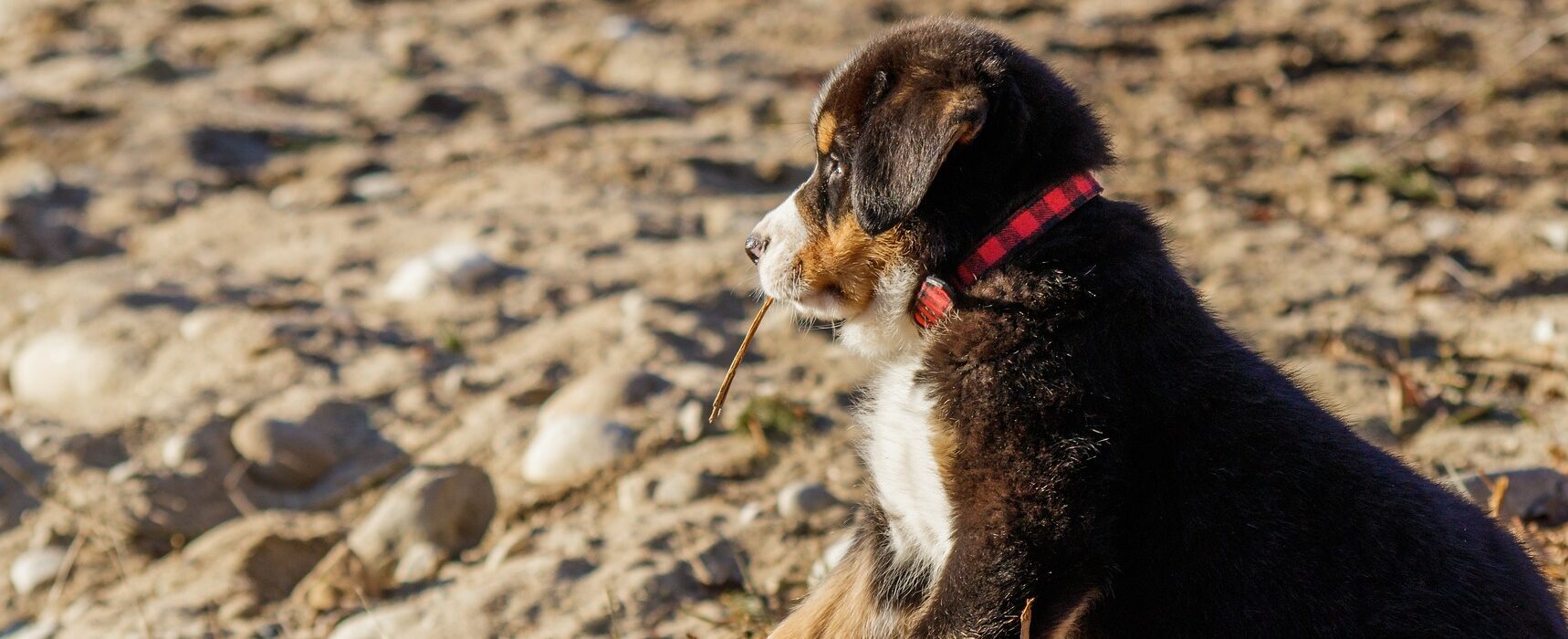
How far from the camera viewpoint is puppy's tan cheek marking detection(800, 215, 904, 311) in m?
3.33

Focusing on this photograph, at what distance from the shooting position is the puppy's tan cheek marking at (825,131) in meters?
3.44

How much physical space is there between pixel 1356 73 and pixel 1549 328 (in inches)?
148

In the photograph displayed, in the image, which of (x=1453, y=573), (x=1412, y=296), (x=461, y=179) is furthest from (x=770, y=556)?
(x=461, y=179)

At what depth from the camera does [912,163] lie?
9.89ft

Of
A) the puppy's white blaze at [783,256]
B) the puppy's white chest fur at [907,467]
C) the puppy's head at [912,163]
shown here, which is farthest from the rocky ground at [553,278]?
the puppy's white blaze at [783,256]

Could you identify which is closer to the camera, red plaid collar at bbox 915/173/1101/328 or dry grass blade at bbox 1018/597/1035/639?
dry grass blade at bbox 1018/597/1035/639

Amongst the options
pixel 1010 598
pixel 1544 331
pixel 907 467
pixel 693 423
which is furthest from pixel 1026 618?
pixel 1544 331

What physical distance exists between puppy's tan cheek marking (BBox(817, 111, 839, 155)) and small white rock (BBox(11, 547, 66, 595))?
3.30 m

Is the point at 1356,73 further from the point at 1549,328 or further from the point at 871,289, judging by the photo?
the point at 871,289

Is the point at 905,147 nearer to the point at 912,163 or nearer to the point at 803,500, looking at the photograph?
the point at 912,163

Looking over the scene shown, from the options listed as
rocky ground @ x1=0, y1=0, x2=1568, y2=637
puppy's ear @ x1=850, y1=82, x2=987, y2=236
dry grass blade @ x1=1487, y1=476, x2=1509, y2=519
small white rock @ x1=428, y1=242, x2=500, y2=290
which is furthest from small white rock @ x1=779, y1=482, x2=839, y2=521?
small white rock @ x1=428, y1=242, x2=500, y2=290

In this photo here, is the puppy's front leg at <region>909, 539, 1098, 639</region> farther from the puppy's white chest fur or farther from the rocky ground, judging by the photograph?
the rocky ground

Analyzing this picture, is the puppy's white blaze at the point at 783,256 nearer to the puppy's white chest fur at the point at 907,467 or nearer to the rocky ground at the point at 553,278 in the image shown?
the puppy's white chest fur at the point at 907,467

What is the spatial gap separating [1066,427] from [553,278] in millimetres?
4142
